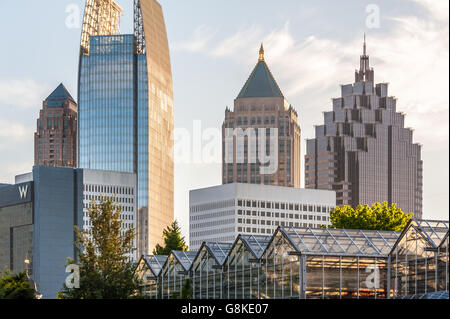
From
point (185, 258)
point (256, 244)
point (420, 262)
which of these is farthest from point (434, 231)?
point (185, 258)

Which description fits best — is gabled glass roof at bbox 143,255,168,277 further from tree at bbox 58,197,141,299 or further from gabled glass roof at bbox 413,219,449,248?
gabled glass roof at bbox 413,219,449,248

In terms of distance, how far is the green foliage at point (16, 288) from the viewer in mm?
73250

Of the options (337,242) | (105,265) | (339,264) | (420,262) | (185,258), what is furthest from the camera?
(185,258)

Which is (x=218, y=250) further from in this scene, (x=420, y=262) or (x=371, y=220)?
(x=371, y=220)

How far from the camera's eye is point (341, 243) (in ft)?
277

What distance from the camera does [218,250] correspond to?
317ft

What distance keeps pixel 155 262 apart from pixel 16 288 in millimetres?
37248

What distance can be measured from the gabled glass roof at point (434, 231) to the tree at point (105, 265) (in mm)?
20492

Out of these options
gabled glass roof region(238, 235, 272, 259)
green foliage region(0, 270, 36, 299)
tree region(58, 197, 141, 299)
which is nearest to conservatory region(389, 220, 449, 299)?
gabled glass roof region(238, 235, 272, 259)

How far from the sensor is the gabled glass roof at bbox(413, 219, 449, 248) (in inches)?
3036

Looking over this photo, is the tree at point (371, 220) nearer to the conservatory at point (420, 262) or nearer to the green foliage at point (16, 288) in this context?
the conservatory at point (420, 262)

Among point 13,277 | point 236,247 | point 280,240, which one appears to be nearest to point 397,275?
point 280,240

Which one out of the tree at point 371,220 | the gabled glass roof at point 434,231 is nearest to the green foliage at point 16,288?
the gabled glass roof at point 434,231
